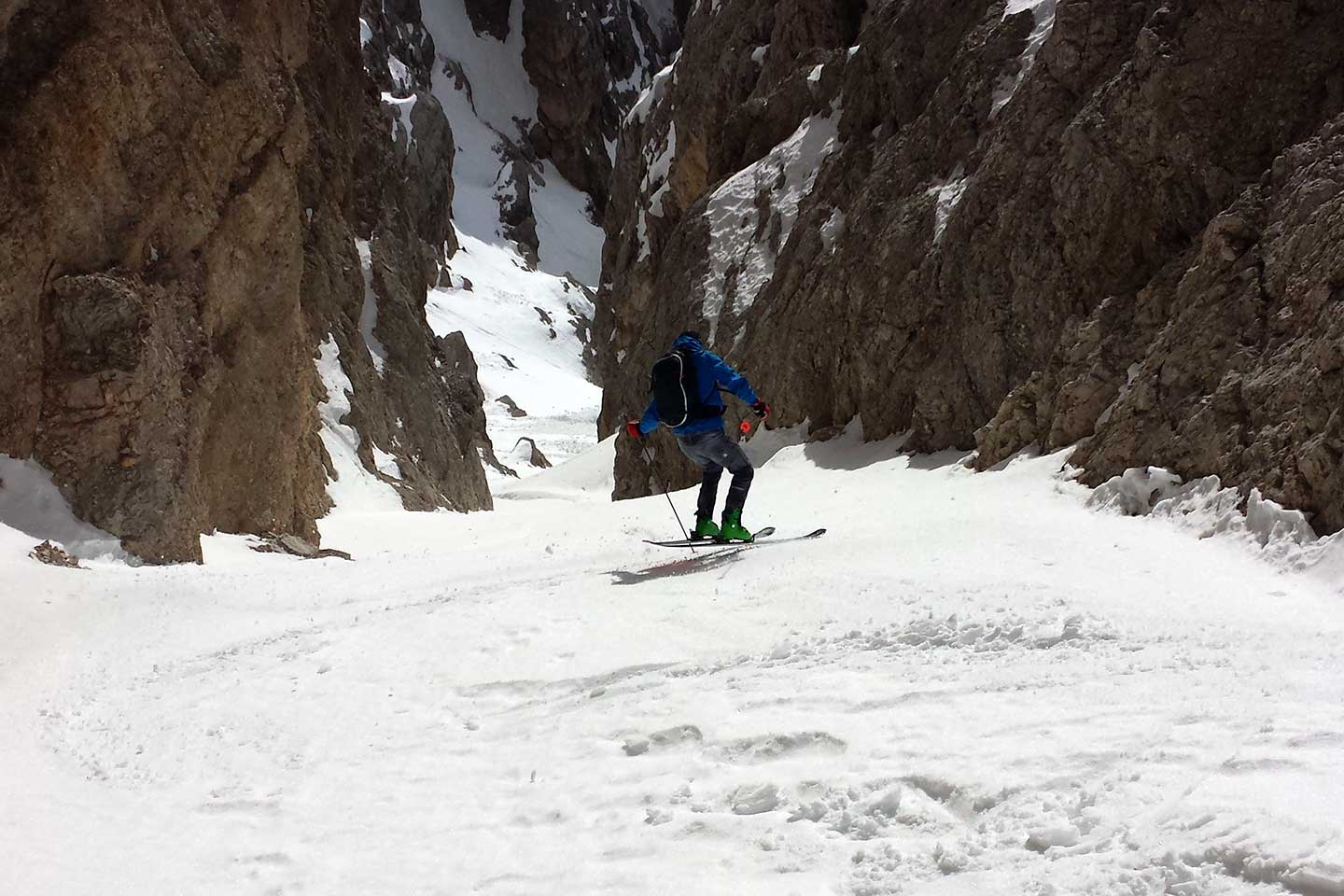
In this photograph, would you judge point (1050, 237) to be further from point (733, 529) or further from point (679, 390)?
point (679, 390)

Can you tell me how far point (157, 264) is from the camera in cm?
978

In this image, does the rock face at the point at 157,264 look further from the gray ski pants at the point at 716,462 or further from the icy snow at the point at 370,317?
the icy snow at the point at 370,317

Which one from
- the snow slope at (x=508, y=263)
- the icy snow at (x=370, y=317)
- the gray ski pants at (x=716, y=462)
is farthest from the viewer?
the snow slope at (x=508, y=263)

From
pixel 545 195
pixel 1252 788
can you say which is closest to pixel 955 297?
pixel 1252 788

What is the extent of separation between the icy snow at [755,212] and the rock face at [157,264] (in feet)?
36.1

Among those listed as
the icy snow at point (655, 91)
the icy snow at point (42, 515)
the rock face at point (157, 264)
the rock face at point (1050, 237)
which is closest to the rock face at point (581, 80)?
the icy snow at point (655, 91)

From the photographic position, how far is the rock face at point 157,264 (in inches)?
333

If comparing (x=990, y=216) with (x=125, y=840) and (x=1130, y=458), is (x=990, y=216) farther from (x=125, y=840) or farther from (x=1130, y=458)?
(x=125, y=840)

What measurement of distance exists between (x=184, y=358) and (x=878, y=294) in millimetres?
10819

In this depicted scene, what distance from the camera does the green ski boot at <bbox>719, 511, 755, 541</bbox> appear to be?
25.3 ft

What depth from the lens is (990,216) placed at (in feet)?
45.5

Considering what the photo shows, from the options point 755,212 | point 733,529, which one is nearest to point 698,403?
point 733,529

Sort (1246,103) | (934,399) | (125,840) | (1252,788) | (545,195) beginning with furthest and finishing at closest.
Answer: (545,195)
(934,399)
(1246,103)
(125,840)
(1252,788)

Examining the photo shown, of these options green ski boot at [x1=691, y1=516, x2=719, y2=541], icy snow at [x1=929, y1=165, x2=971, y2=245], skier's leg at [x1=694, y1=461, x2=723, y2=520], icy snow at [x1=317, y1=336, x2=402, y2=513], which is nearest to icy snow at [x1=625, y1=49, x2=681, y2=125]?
icy snow at [x1=317, y1=336, x2=402, y2=513]
